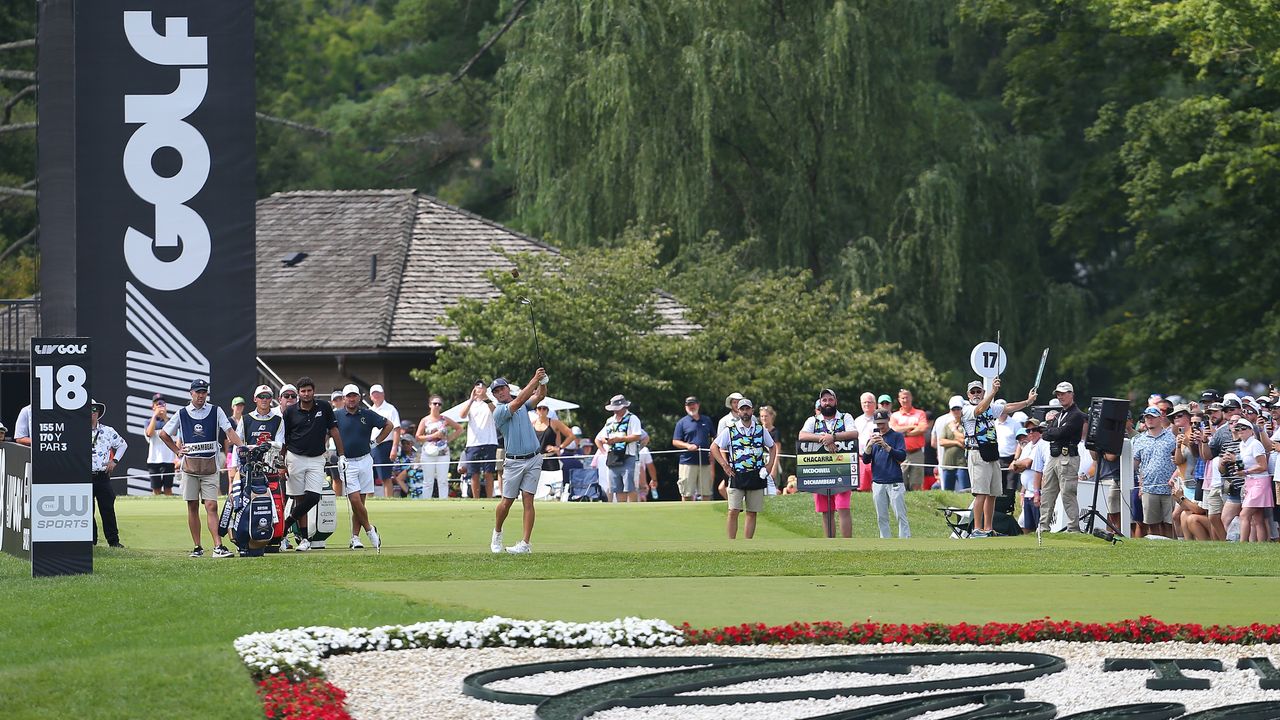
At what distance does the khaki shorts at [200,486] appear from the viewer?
64.6ft

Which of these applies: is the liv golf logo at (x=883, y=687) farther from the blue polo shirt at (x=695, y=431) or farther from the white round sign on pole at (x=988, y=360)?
the blue polo shirt at (x=695, y=431)

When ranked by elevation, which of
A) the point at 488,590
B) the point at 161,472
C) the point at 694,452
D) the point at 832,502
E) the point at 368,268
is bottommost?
the point at 488,590

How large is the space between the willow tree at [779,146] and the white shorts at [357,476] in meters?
20.5

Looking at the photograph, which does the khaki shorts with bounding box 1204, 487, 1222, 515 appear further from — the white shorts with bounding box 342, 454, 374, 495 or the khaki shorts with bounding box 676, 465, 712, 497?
the white shorts with bounding box 342, 454, 374, 495

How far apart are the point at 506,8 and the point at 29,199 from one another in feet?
46.1

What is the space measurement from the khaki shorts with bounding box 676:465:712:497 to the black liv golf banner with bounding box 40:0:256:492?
262 inches

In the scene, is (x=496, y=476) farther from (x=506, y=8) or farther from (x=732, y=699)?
(x=506, y=8)

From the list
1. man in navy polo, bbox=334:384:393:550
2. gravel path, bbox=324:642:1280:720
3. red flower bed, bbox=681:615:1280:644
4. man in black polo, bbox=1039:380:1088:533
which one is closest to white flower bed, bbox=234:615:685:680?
gravel path, bbox=324:642:1280:720

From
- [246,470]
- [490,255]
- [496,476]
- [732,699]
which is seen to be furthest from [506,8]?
[732,699]

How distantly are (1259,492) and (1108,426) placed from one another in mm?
2143

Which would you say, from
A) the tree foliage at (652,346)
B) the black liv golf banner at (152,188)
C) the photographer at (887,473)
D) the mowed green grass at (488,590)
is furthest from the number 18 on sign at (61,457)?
the tree foliage at (652,346)

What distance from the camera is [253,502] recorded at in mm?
19453

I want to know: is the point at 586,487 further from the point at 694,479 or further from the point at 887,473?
the point at 887,473

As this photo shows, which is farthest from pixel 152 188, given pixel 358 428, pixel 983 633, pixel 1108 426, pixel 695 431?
pixel 983 633
